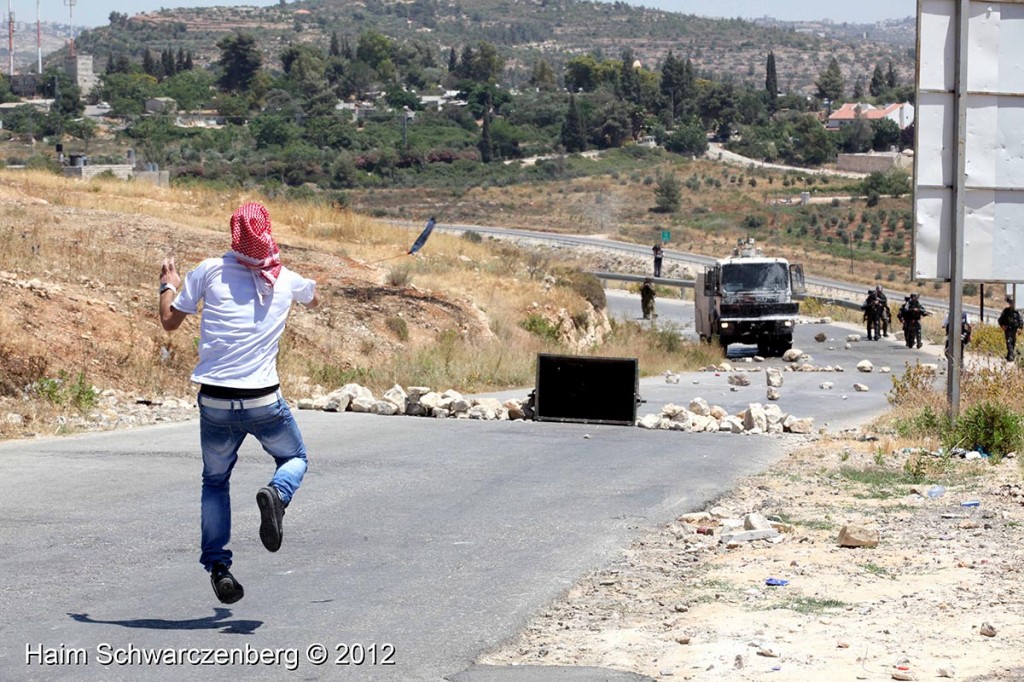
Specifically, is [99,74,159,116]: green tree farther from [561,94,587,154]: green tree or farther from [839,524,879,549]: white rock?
[839,524,879,549]: white rock

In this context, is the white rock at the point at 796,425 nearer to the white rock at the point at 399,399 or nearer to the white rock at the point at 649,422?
the white rock at the point at 649,422

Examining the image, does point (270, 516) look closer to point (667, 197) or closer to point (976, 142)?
point (976, 142)

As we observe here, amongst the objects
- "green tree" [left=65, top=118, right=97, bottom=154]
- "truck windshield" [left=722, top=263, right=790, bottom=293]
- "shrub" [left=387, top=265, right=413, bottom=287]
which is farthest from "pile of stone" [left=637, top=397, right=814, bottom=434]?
"green tree" [left=65, top=118, right=97, bottom=154]

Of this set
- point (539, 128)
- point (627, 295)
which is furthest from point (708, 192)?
point (627, 295)

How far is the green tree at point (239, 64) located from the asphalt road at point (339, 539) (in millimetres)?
178065

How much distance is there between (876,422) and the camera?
58.2 ft

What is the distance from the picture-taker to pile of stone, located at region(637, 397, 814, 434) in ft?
55.9

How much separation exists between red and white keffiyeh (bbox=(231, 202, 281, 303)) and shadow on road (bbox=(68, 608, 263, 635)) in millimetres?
1573

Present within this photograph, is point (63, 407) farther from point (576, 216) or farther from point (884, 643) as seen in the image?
point (576, 216)

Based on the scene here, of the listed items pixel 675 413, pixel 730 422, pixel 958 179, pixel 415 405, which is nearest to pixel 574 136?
pixel 675 413

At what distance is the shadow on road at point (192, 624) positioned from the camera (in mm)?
6656

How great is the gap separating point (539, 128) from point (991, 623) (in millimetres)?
163437

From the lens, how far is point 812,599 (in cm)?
773

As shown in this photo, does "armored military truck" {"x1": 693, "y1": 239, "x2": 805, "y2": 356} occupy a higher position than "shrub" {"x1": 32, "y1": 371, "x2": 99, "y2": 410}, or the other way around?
"shrub" {"x1": 32, "y1": 371, "x2": 99, "y2": 410}
